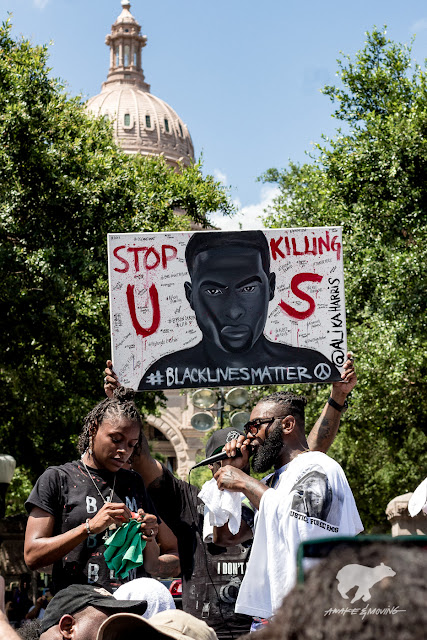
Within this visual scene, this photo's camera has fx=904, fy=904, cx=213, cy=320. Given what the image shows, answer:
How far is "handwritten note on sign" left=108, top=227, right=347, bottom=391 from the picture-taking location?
5.07 metres

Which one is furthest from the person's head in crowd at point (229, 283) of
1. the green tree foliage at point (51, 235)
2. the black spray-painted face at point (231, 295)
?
the green tree foliage at point (51, 235)

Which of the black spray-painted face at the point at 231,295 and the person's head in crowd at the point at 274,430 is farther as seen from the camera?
the black spray-painted face at the point at 231,295

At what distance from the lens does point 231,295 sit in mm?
5164

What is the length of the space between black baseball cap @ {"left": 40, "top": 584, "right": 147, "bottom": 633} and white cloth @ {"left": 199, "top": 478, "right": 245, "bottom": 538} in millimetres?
942

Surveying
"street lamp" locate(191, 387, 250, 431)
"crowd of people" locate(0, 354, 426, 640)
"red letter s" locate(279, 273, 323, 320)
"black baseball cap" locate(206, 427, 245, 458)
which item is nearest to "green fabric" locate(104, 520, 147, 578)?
"crowd of people" locate(0, 354, 426, 640)

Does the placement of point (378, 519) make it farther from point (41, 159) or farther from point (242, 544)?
point (242, 544)

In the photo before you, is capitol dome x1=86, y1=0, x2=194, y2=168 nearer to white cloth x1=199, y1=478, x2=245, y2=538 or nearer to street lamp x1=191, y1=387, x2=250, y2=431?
street lamp x1=191, y1=387, x2=250, y2=431

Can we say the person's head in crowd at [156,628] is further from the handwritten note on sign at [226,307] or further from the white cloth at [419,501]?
the handwritten note on sign at [226,307]

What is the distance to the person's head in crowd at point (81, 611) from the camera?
8.74ft

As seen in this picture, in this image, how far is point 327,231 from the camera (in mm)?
5234

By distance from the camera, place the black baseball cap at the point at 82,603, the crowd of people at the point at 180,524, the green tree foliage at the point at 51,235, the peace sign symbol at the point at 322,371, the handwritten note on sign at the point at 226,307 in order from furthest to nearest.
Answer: the green tree foliage at the point at 51,235, the handwritten note on sign at the point at 226,307, the peace sign symbol at the point at 322,371, the crowd of people at the point at 180,524, the black baseball cap at the point at 82,603

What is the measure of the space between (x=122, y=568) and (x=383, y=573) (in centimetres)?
261

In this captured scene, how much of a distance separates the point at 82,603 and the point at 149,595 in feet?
0.72

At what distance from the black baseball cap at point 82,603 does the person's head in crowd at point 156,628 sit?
52 centimetres
